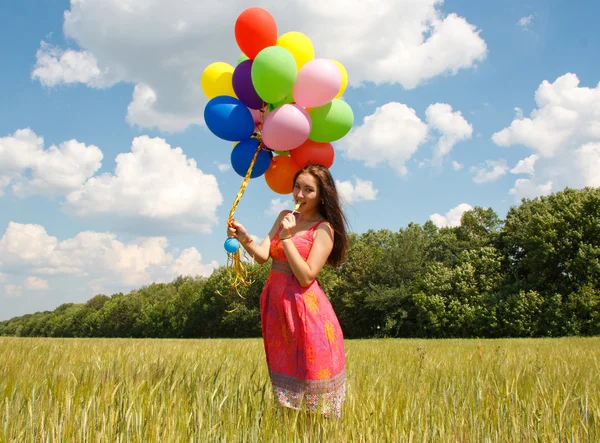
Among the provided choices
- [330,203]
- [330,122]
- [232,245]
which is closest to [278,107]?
[330,122]

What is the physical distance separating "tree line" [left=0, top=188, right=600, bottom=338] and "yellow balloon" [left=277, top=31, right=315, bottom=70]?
49.6 ft

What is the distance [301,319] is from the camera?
2.70 metres

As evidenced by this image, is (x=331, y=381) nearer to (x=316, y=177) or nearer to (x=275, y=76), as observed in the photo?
(x=316, y=177)

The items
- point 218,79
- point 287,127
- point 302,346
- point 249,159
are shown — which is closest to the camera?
point 302,346

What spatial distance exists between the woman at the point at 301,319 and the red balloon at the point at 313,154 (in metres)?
0.40

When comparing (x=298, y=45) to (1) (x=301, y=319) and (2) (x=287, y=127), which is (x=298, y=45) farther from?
(1) (x=301, y=319)

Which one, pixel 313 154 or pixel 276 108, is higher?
pixel 276 108

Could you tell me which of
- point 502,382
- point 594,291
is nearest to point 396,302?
point 594,291

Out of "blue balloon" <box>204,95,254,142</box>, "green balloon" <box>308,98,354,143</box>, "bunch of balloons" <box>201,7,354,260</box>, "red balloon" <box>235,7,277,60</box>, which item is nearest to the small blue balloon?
"bunch of balloons" <box>201,7,354,260</box>

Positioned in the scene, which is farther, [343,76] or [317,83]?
[343,76]

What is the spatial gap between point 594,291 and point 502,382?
31088mm

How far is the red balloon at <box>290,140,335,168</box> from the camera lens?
3461 mm

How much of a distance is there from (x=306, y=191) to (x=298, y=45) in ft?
4.54

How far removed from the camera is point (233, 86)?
3715 millimetres
